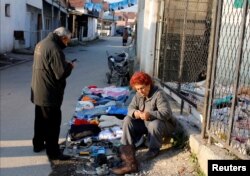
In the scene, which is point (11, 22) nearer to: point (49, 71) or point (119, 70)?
point (119, 70)

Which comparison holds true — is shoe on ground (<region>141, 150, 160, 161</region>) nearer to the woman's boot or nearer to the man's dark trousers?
the woman's boot

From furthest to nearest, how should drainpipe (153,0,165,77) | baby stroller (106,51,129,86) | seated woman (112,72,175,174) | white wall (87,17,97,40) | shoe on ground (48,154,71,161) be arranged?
white wall (87,17,97,40) < baby stroller (106,51,129,86) < drainpipe (153,0,165,77) < shoe on ground (48,154,71,161) < seated woman (112,72,175,174)

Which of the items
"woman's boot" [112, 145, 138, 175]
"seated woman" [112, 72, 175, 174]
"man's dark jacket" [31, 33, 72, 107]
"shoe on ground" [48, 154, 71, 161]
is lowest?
"shoe on ground" [48, 154, 71, 161]

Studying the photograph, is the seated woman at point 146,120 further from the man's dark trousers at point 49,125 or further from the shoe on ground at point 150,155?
the man's dark trousers at point 49,125

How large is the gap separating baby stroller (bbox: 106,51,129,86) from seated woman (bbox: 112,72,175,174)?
6265 mm

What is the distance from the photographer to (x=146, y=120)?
17.5ft

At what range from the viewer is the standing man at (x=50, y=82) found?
5.38 m

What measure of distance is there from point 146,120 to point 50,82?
4.75 ft

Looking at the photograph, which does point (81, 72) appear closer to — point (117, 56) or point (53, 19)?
point (117, 56)

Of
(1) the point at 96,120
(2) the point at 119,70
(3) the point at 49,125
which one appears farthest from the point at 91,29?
(3) the point at 49,125

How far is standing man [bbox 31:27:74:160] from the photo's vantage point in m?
5.38

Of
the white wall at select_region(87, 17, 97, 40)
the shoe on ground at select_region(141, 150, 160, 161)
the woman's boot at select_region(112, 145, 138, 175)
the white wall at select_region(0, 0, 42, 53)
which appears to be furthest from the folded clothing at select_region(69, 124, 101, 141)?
the white wall at select_region(87, 17, 97, 40)

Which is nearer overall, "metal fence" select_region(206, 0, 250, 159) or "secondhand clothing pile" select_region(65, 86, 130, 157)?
"metal fence" select_region(206, 0, 250, 159)

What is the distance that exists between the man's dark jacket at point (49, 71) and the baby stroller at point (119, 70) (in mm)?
6284
